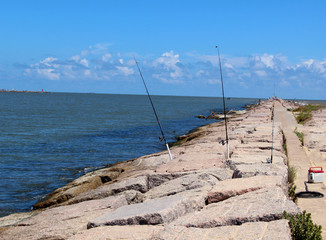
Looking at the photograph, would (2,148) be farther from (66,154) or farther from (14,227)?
(14,227)

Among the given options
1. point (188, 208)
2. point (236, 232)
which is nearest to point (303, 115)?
point (188, 208)

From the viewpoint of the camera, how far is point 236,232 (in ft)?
11.1

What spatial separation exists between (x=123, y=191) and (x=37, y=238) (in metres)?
1.89

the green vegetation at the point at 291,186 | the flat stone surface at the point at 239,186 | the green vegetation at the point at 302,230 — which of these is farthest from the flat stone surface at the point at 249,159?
the green vegetation at the point at 302,230

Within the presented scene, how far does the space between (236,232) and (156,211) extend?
98 cm

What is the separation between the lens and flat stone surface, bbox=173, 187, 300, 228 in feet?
12.1

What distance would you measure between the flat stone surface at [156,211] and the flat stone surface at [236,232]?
351 millimetres

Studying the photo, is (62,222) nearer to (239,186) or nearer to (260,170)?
(239,186)

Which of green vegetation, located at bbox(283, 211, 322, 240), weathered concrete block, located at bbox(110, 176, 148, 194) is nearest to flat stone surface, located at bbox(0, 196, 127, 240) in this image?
weathered concrete block, located at bbox(110, 176, 148, 194)

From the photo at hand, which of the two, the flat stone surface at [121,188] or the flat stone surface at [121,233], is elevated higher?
the flat stone surface at [121,233]

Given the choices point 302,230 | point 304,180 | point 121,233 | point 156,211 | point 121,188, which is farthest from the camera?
point 304,180

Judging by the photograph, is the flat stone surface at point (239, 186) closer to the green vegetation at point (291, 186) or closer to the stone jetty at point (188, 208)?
the stone jetty at point (188, 208)

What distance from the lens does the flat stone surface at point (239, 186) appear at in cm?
475

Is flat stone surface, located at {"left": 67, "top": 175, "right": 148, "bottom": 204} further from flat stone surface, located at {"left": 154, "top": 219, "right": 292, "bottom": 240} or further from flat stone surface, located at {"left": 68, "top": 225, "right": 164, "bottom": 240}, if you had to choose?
flat stone surface, located at {"left": 154, "top": 219, "right": 292, "bottom": 240}
